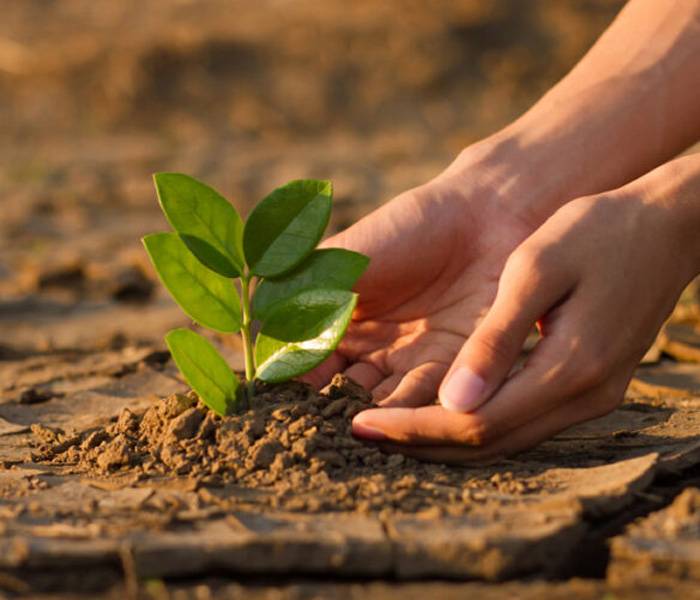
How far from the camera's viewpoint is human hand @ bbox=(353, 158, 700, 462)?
182cm

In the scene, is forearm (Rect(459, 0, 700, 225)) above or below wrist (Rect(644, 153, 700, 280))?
above

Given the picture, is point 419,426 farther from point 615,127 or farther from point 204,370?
point 615,127

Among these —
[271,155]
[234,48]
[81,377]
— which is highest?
[234,48]

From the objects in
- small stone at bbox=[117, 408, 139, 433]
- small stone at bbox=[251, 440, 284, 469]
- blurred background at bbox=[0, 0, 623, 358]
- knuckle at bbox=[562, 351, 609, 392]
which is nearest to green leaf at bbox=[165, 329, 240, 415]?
small stone at bbox=[251, 440, 284, 469]

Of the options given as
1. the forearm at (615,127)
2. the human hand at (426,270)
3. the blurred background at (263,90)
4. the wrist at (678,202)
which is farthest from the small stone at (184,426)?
the blurred background at (263,90)

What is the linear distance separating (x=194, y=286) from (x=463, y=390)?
1.76 ft

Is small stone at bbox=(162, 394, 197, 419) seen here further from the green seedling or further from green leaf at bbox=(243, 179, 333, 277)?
green leaf at bbox=(243, 179, 333, 277)

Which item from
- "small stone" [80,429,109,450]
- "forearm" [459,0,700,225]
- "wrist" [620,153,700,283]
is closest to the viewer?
"wrist" [620,153,700,283]

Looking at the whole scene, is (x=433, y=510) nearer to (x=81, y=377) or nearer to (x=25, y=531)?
(x=25, y=531)

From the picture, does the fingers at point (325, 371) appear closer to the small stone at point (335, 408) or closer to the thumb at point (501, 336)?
the small stone at point (335, 408)

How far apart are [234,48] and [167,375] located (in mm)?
5218

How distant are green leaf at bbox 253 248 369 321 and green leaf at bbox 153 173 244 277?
8 centimetres

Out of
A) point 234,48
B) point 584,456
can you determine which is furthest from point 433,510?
point 234,48

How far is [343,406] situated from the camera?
6.38 ft
